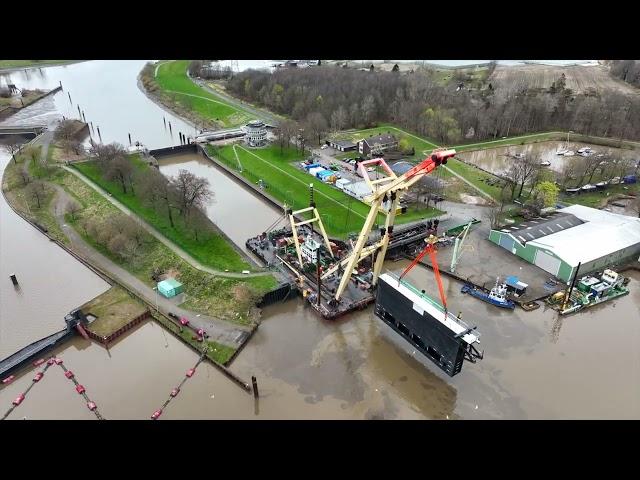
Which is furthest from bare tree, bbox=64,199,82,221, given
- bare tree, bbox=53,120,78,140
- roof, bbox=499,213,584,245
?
roof, bbox=499,213,584,245

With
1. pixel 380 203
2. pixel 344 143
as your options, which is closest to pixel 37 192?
pixel 380 203

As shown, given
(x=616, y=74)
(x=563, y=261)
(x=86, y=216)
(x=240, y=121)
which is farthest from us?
(x=616, y=74)

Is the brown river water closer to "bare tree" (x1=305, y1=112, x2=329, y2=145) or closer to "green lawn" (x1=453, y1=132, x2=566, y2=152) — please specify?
"green lawn" (x1=453, y1=132, x2=566, y2=152)

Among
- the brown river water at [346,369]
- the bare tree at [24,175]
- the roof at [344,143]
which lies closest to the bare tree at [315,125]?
the roof at [344,143]

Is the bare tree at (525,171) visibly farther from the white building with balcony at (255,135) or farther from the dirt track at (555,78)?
the dirt track at (555,78)

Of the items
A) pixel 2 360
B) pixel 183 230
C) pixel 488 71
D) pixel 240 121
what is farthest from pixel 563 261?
pixel 488 71

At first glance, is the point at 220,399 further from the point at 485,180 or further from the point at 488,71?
the point at 488,71

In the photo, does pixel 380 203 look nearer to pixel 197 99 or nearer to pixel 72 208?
pixel 72 208
